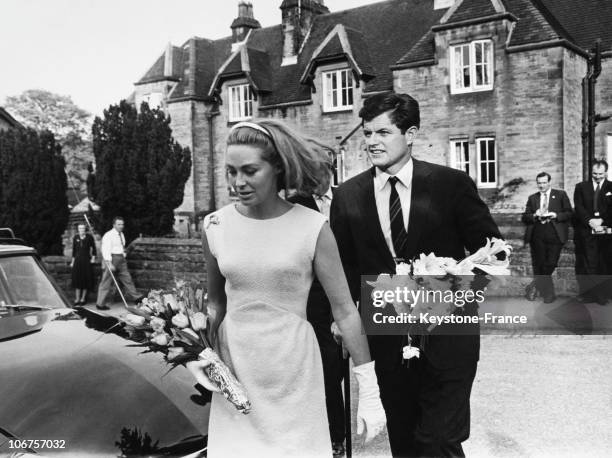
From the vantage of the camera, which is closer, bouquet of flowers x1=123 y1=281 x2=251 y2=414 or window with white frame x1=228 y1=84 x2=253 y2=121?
bouquet of flowers x1=123 y1=281 x2=251 y2=414

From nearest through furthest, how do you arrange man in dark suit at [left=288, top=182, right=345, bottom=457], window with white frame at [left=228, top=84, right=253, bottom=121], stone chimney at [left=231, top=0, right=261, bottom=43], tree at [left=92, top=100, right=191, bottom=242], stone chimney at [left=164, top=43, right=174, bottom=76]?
man in dark suit at [left=288, top=182, right=345, bottom=457]
tree at [left=92, top=100, right=191, bottom=242]
window with white frame at [left=228, top=84, right=253, bottom=121]
stone chimney at [left=164, top=43, right=174, bottom=76]
stone chimney at [left=231, top=0, right=261, bottom=43]

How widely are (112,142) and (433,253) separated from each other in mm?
17021

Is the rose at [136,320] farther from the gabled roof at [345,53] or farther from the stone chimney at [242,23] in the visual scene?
the stone chimney at [242,23]

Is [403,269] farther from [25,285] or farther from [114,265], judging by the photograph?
[114,265]

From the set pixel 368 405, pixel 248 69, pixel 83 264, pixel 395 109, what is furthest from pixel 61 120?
pixel 368 405

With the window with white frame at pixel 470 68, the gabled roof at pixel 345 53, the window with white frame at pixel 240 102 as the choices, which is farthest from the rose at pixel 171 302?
the window with white frame at pixel 240 102

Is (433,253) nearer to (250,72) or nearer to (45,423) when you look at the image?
(45,423)

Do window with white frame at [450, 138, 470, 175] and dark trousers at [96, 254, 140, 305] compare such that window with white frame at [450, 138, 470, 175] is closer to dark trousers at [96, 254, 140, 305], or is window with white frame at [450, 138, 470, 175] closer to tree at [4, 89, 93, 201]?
dark trousers at [96, 254, 140, 305]

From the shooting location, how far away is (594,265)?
1006 cm

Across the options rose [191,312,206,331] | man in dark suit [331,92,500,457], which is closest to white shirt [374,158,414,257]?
man in dark suit [331,92,500,457]

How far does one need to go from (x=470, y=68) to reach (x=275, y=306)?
22.5 m

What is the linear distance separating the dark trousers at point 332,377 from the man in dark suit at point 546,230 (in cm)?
651

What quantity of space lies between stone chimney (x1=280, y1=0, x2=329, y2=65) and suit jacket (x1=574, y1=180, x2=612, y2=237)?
2196cm

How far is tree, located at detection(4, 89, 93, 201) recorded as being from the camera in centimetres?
4906
